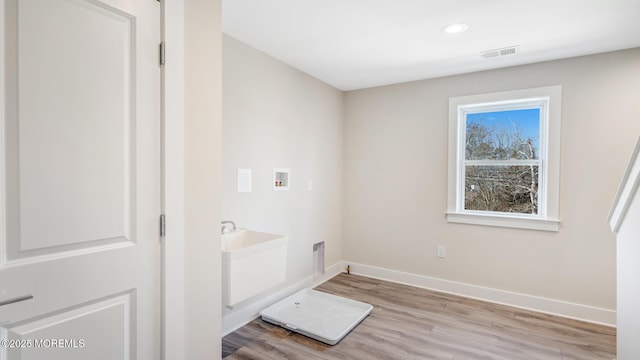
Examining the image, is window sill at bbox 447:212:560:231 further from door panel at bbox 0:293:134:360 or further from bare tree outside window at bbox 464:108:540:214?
door panel at bbox 0:293:134:360

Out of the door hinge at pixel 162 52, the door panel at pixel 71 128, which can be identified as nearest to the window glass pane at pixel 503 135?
the door hinge at pixel 162 52

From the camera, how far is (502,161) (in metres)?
3.27

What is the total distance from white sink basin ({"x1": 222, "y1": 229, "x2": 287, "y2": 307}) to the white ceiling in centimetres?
155

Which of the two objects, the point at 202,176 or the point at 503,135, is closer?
the point at 202,176

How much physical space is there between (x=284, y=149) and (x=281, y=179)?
0.30 meters

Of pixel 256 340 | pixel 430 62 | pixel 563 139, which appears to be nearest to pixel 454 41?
pixel 430 62

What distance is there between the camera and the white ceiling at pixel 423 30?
6.67 ft

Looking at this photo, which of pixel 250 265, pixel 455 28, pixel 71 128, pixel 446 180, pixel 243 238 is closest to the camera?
pixel 71 128

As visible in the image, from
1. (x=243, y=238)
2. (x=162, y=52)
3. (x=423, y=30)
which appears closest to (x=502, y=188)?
(x=423, y=30)

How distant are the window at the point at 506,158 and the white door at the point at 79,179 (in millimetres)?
3011

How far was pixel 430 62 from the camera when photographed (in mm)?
3025

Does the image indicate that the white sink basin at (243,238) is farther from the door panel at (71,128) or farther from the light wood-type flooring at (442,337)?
the door panel at (71,128)

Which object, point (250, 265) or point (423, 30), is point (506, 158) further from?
point (250, 265)

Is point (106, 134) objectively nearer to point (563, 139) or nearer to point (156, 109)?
point (156, 109)
